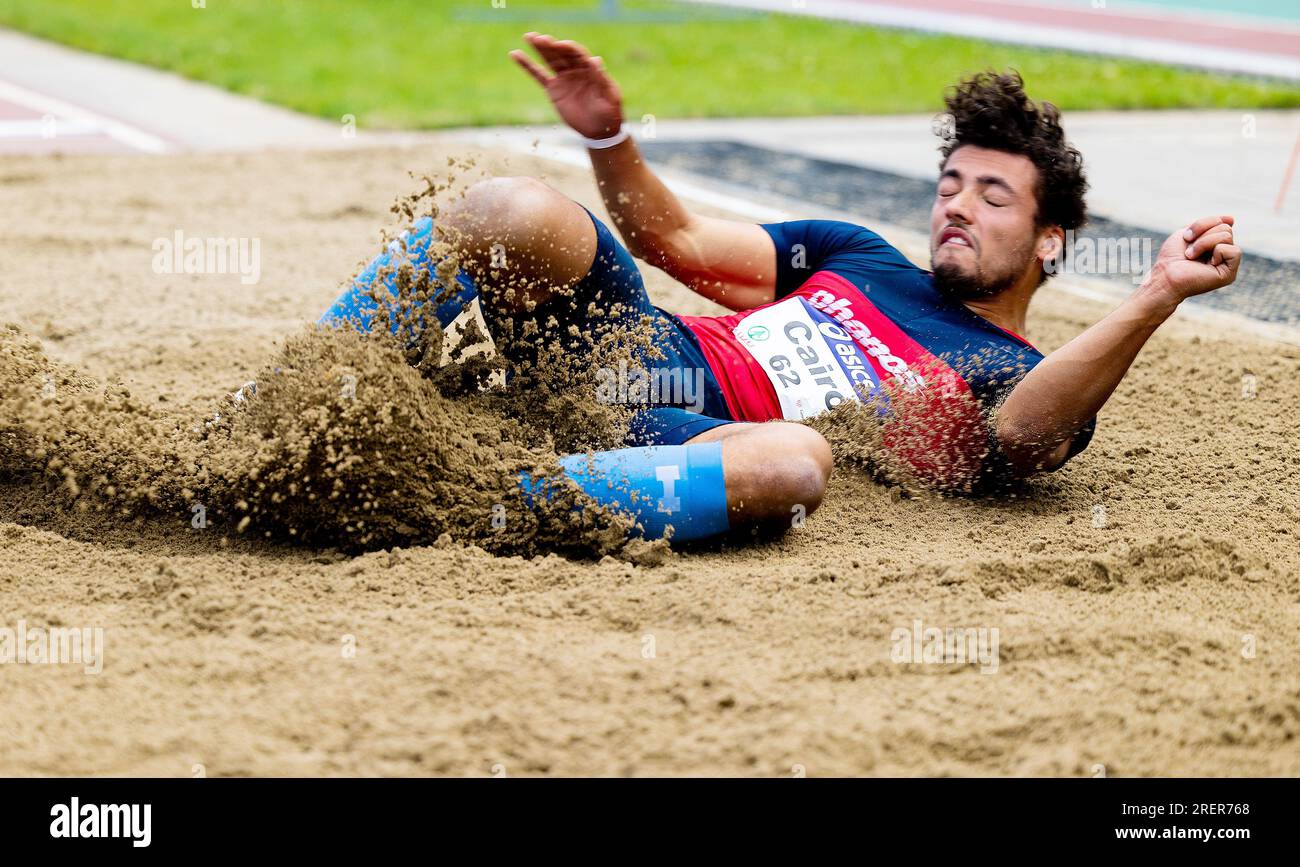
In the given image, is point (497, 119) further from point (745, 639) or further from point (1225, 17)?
point (1225, 17)

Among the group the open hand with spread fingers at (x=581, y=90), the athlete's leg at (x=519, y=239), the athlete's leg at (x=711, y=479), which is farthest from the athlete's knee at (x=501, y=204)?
the athlete's leg at (x=711, y=479)

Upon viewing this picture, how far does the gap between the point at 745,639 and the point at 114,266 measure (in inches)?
141

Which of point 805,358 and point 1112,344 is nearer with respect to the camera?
point 1112,344

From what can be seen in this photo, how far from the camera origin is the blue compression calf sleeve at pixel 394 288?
2.91 meters

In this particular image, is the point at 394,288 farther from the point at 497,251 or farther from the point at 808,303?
the point at 808,303

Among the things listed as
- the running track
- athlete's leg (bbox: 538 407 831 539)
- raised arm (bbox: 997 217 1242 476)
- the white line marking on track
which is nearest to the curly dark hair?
raised arm (bbox: 997 217 1242 476)

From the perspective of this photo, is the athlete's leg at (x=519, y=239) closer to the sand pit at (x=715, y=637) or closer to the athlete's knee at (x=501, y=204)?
the athlete's knee at (x=501, y=204)

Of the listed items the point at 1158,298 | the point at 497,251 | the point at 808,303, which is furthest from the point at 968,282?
the point at 497,251

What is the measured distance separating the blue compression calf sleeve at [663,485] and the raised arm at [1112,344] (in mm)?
677

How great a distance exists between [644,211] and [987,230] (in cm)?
82

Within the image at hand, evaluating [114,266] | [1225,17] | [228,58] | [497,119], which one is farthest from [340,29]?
[1225,17]

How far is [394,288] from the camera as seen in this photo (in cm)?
294

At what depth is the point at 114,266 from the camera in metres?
5.03

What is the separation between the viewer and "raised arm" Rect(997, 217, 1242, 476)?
277 cm
